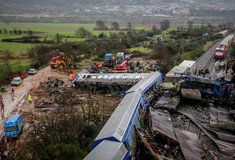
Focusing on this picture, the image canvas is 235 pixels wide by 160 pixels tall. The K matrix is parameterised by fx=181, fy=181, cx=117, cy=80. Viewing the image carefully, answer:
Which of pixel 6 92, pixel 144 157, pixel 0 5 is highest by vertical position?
pixel 0 5

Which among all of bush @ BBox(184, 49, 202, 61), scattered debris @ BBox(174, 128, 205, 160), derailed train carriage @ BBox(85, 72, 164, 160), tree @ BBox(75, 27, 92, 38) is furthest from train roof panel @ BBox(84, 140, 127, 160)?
tree @ BBox(75, 27, 92, 38)

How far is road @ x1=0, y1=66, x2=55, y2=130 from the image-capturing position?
20747 millimetres

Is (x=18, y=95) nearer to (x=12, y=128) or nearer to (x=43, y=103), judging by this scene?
(x=43, y=103)

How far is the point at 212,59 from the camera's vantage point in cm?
3819

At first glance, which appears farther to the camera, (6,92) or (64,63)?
(64,63)

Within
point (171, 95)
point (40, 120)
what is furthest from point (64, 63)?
point (171, 95)

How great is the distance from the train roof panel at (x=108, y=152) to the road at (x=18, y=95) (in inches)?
540

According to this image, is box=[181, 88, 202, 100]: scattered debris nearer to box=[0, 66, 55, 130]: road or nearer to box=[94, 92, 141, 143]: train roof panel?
box=[94, 92, 141, 143]: train roof panel

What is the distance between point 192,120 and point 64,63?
30727 mm

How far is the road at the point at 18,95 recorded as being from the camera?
20747 mm

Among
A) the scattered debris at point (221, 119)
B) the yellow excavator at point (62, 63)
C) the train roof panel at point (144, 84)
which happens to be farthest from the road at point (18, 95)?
the scattered debris at point (221, 119)

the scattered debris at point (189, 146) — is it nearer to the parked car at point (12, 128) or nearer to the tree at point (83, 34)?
the parked car at point (12, 128)

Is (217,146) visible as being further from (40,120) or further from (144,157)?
(40,120)

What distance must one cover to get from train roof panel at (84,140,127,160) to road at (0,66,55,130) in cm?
1372
